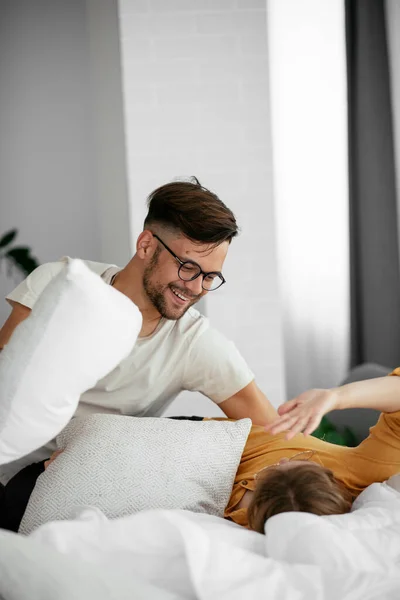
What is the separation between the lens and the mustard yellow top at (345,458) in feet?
5.69

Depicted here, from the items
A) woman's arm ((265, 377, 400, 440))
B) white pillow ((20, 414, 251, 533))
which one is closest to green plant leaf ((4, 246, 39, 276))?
white pillow ((20, 414, 251, 533))

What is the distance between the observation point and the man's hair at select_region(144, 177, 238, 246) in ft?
6.74

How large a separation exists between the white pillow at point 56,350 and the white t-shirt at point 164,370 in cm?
92

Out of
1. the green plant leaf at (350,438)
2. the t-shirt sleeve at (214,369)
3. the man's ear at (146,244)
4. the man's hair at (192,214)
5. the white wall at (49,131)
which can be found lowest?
the green plant leaf at (350,438)

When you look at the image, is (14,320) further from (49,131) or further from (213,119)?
(49,131)

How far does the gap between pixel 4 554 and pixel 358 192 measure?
3.17 metres

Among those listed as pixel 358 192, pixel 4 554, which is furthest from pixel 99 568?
pixel 358 192

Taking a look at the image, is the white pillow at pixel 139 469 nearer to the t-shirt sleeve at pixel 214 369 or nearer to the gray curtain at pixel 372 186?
the t-shirt sleeve at pixel 214 369

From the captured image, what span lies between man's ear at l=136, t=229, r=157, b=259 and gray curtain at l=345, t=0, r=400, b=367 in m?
2.08

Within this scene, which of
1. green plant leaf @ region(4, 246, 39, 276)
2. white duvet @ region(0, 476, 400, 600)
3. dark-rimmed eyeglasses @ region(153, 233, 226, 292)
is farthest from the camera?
green plant leaf @ region(4, 246, 39, 276)

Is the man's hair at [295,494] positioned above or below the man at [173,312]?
below

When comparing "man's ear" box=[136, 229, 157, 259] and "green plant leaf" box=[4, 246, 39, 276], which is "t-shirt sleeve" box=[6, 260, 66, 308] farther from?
"green plant leaf" box=[4, 246, 39, 276]

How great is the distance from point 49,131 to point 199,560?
3329 millimetres

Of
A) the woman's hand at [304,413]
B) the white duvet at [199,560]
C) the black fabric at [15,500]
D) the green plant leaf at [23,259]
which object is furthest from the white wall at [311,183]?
the white duvet at [199,560]
